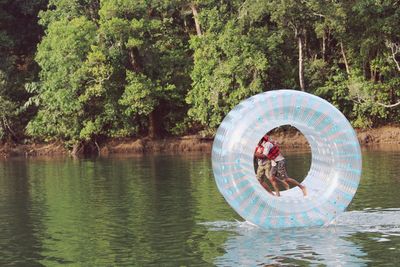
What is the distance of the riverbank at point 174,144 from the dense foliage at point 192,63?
2.42 feet

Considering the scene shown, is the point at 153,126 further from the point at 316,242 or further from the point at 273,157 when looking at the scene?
the point at 316,242

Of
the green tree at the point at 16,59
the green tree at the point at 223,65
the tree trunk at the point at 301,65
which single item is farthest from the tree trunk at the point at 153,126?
the tree trunk at the point at 301,65

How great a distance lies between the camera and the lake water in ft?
56.2

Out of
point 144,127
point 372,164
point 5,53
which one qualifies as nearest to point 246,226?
point 372,164

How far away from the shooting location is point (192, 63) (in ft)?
186

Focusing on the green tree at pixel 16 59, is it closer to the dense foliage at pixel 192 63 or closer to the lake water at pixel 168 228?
the dense foliage at pixel 192 63

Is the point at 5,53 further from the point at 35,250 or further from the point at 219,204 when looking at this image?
the point at 35,250

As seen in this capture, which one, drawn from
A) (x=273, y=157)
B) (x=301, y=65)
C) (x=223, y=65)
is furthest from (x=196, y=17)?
(x=273, y=157)

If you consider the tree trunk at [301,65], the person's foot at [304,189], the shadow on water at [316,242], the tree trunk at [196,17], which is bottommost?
the shadow on water at [316,242]

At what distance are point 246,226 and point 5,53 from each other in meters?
41.8

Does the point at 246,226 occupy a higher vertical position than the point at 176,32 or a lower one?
lower

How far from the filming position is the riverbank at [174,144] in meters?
51.8

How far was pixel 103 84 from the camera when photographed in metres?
55.0

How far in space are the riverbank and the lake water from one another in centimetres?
1705
